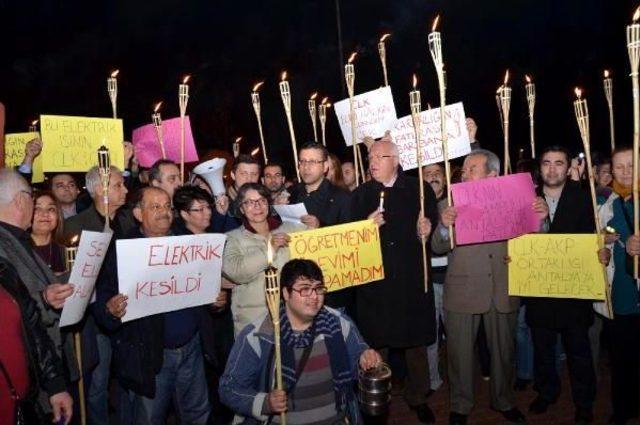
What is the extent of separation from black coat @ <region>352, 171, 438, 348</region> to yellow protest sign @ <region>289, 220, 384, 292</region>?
263 mm

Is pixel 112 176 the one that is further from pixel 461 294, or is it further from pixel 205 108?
pixel 205 108

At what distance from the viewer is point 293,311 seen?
348cm

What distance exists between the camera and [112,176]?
490cm

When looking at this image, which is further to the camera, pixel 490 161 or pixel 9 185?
pixel 490 161

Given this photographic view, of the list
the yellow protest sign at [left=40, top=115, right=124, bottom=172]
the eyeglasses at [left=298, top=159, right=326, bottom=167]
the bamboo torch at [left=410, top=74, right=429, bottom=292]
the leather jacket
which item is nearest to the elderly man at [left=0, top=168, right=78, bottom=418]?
the leather jacket

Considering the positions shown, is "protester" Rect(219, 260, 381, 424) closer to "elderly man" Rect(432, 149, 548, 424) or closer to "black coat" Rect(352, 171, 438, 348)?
"black coat" Rect(352, 171, 438, 348)

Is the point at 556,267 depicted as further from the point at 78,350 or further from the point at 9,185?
the point at 9,185

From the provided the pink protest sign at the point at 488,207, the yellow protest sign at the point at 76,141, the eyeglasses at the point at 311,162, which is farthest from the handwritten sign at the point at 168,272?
the yellow protest sign at the point at 76,141

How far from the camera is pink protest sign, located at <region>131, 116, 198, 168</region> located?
6.79 m

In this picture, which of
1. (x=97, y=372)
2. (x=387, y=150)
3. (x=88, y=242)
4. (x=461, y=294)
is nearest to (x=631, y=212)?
(x=461, y=294)

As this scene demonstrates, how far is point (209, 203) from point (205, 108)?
71.9 ft

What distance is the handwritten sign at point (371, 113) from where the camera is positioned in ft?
20.7

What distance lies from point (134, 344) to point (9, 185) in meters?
1.35

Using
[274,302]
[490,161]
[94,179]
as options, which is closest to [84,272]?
[274,302]
